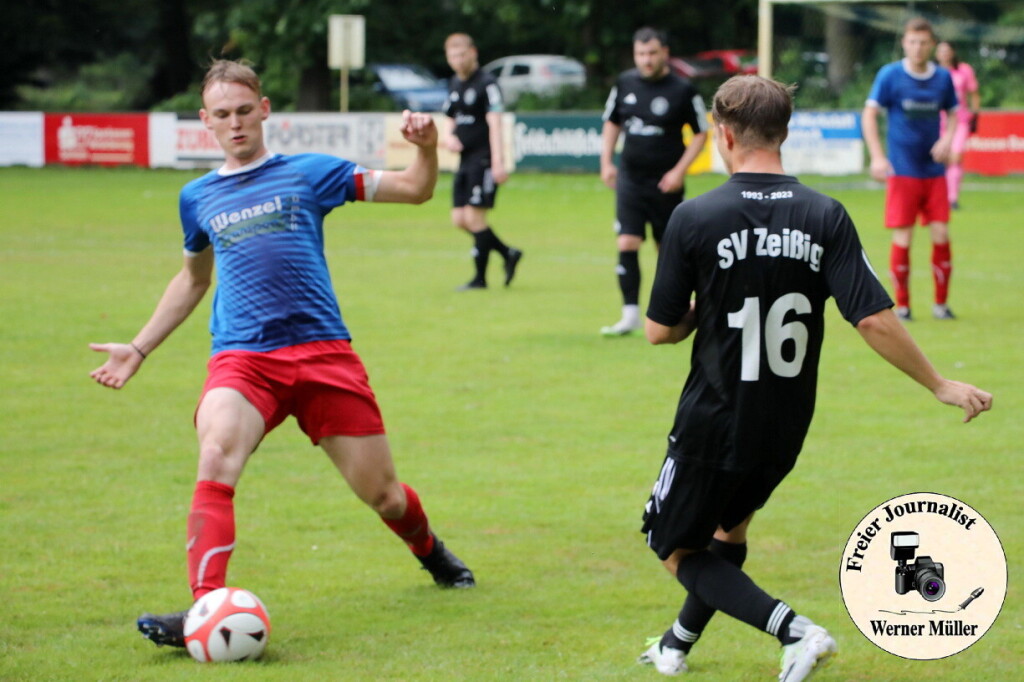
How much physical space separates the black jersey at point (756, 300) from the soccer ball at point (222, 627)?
1481mm

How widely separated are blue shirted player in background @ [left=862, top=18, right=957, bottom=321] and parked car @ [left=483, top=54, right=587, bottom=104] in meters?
28.8

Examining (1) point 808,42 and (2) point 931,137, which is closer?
(2) point 931,137

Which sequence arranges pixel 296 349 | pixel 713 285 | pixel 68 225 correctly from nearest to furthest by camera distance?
pixel 713 285
pixel 296 349
pixel 68 225

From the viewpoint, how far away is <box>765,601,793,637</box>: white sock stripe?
13.5 ft

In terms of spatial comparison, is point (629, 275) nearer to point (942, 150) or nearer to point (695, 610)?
point (942, 150)

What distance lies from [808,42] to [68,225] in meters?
12.6

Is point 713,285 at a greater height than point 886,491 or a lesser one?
greater

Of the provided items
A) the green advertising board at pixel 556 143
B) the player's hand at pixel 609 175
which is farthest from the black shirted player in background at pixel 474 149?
the green advertising board at pixel 556 143

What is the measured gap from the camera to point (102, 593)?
5527 millimetres

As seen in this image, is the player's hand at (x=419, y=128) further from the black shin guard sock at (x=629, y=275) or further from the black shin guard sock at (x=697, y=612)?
the black shin guard sock at (x=629, y=275)

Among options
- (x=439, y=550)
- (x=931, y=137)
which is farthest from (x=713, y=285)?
(x=931, y=137)

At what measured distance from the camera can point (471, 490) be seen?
7.08 meters

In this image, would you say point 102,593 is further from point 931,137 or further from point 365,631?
point 931,137

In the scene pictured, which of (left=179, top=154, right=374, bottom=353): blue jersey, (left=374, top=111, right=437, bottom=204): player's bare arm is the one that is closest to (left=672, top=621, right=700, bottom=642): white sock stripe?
(left=179, top=154, right=374, bottom=353): blue jersey
